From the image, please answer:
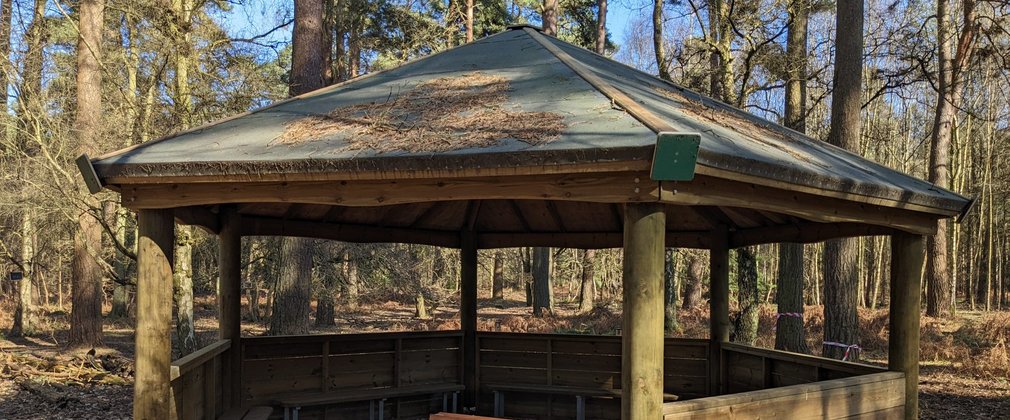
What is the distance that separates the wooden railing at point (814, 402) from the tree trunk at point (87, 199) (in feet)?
38.2

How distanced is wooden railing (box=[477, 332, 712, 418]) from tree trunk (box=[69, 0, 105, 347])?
796 cm

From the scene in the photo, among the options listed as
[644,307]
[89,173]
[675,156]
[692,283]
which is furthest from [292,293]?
[692,283]

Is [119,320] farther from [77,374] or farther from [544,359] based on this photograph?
[544,359]

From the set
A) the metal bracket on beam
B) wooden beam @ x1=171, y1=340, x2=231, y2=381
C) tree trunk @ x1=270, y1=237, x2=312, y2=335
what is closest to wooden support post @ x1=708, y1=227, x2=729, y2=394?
wooden beam @ x1=171, y1=340, x2=231, y2=381

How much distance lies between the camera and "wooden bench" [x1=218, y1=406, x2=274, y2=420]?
22.8ft

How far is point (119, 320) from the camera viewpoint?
76.5 ft

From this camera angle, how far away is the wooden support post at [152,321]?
17.0ft

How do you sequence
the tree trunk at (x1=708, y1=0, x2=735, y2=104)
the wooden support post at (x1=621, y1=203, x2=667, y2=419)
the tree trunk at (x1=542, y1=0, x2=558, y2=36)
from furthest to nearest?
the tree trunk at (x1=542, y1=0, x2=558, y2=36) < the tree trunk at (x1=708, y1=0, x2=735, y2=104) < the wooden support post at (x1=621, y1=203, x2=667, y2=419)

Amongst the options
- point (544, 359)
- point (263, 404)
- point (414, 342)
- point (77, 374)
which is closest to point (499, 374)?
point (544, 359)

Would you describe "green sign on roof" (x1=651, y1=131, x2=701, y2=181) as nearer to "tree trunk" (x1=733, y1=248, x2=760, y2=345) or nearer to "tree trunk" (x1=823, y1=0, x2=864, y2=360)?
"tree trunk" (x1=823, y1=0, x2=864, y2=360)

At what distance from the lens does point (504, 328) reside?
64.2 feet

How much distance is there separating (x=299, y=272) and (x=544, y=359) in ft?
16.2

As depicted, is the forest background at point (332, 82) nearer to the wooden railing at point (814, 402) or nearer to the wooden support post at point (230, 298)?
the wooden railing at point (814, 402)

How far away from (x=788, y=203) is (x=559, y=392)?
4.73m
